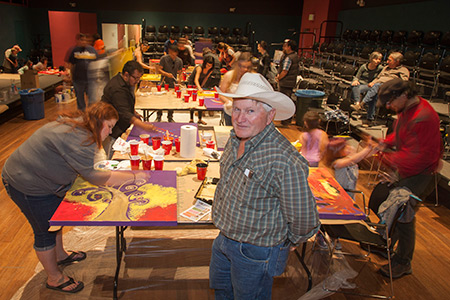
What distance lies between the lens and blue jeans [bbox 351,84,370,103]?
25.4 ft

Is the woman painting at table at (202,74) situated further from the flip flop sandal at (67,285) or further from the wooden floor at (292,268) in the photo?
the flip flop sandal at (67,285)

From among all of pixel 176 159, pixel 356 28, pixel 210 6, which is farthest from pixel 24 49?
pixel 176 159

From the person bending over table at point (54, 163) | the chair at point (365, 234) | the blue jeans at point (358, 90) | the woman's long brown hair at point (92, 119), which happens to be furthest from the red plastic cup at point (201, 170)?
the blue jeans at point (358, 90)

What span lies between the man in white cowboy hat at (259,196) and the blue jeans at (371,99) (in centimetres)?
555

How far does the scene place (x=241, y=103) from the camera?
1.77 metres

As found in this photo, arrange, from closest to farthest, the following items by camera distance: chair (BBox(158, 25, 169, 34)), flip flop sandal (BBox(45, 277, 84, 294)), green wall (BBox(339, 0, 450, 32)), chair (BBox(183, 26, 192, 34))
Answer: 1. flip flop sandal (BBox(45, 277, 84, 294))
2. green wall (BBox(339, 0, 450, 32))
3. chair (BBox(158, 25, 169, 34))
4. chair (BBox(183, 26, 192, 34))

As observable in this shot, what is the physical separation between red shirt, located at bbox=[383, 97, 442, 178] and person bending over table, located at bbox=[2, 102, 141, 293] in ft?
7.71

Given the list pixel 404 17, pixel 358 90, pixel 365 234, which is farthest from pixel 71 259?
pixel 404 17

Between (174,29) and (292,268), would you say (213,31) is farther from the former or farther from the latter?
(292,268)

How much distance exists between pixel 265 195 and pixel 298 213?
0.60 ft

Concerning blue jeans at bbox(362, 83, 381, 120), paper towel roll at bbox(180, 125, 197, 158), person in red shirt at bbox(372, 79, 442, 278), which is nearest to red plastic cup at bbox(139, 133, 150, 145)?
paper towel roll at bbox(180, 125, 197, 158)

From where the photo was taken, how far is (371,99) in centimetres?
699

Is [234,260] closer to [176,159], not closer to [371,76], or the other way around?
[176,159]

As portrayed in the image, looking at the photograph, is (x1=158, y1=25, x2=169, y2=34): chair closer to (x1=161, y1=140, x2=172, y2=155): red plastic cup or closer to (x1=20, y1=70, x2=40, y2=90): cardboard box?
(x1=20, y1=70, x2=40, y2=90): cardboard box
